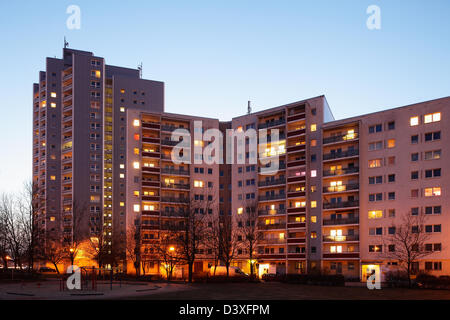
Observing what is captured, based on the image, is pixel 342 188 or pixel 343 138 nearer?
pixel 342 188

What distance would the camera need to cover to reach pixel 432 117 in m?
77.5

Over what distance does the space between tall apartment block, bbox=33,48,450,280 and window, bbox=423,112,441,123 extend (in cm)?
22

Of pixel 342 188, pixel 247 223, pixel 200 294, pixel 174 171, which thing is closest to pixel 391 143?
pixel 342 188

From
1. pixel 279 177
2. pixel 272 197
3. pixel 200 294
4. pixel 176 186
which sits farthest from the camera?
pixel 176 186

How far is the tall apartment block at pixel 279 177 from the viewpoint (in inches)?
3086

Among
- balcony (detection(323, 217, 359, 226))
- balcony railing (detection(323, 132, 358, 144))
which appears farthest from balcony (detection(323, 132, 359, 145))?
balcony (detection(323, 217, 359, 226))

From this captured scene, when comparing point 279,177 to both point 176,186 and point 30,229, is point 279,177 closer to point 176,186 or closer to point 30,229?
point 176,186

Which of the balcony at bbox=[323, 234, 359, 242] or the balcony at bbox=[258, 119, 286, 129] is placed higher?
the balcony at bbox=[258, 119, 286, 129]

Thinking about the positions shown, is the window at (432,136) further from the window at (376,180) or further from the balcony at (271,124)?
the balcony at (271,124)

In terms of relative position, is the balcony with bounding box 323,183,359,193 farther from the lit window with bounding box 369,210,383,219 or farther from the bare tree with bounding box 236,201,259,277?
the bare tree with bounding box 236,201,259,277

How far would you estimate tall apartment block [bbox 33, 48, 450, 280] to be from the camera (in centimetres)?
7838

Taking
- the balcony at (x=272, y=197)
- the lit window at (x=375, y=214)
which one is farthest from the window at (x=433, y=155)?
the balcony at (x=272, y=197)

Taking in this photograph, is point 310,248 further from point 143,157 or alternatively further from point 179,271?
point 143,157

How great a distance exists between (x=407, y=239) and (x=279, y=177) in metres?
29.6
